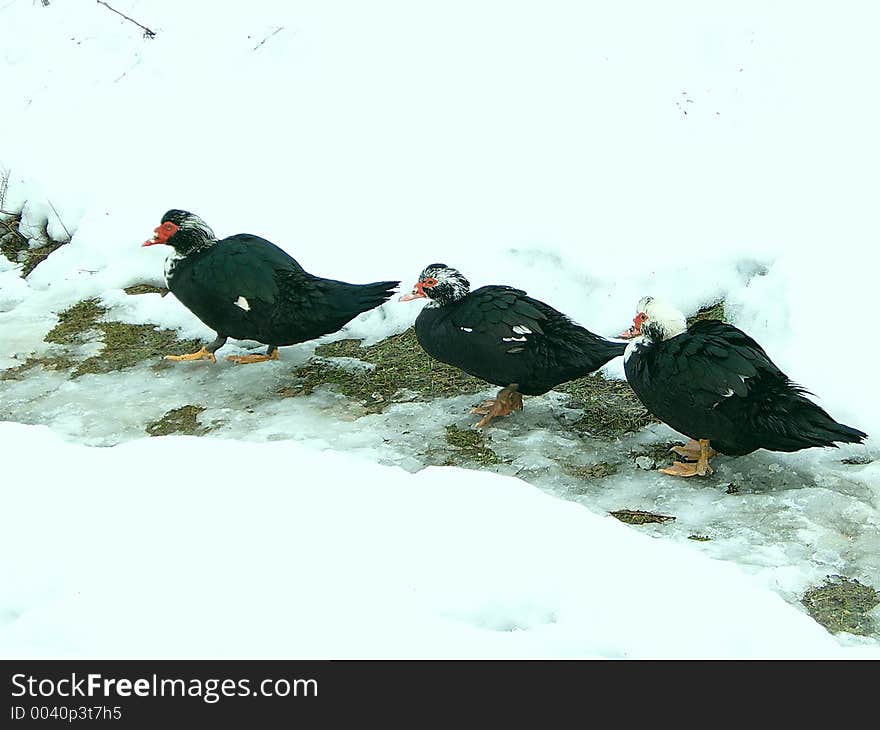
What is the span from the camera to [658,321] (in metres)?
5.44

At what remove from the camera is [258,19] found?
32.9 feet

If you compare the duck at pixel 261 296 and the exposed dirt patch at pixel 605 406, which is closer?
the exposed dirt patch at pixel 605 406

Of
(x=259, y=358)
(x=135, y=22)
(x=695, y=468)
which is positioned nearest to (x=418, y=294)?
(x=259, y=358)

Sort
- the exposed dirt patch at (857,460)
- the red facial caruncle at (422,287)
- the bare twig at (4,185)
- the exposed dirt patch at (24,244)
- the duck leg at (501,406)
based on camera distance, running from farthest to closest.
Result: the bare twig at (4,185), the exposed dirt patch at (24,244), the red facial caruncle at (422,287), the duck leg at (501,406), the exposed dirt patch at (857,460)

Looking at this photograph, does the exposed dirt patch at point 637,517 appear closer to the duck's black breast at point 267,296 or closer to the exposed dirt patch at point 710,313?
the exposed dirt patch at point 710,313

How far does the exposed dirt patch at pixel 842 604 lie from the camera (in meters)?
3.73

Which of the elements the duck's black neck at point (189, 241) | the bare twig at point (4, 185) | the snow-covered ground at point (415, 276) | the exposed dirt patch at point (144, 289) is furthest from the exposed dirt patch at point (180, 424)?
the bare twig at point (4, 185)

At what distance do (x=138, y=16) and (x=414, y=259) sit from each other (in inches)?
211

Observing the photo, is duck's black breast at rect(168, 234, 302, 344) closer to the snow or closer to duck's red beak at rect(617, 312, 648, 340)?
duck's red beak at rect(617, 312, 648, 340)

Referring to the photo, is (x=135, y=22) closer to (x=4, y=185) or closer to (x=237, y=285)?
(x=4, y=185)

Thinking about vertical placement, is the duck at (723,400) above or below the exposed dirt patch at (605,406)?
above

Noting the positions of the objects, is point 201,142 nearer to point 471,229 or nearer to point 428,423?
point 471,229

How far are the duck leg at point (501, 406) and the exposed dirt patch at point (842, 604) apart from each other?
2124 millimetres
